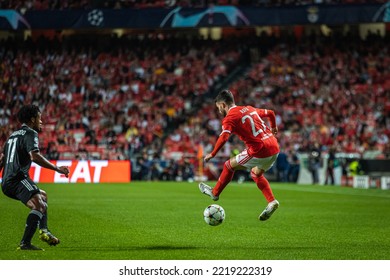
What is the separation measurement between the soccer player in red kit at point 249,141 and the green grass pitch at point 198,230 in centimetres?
77

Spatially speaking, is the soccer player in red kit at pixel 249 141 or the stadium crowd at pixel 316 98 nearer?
the soccer player in red kit at pixel 249 141

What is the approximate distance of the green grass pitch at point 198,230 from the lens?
10123mm

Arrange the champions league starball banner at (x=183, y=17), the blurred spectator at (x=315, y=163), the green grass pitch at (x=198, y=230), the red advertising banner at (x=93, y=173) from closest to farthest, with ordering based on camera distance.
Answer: the green grass pitch at (x=198, y=230) < the red advertising banner at (x=93, y=173) < the blurred spectator at (x=315, y=163) < the champions league starball banner at (x=183, y=17)

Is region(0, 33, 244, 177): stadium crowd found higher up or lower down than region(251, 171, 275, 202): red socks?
higher up

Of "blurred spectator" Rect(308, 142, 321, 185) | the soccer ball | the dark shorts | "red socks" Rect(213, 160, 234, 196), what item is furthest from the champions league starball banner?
the dark shorts

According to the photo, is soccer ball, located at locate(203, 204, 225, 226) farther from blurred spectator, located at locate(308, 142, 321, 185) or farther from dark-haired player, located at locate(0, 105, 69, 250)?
blurred spectator, located at locate(308, 142, 321, 185)

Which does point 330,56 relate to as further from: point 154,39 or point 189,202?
point 189,202

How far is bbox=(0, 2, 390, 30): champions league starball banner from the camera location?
4062 centimetres

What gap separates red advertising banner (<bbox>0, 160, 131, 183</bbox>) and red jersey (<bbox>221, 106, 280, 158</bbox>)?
2052 centimetres

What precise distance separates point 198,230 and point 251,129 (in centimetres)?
216

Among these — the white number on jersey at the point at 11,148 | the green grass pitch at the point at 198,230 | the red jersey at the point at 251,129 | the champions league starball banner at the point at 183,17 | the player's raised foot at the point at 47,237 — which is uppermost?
the champions league starball banner at the point at 183,17

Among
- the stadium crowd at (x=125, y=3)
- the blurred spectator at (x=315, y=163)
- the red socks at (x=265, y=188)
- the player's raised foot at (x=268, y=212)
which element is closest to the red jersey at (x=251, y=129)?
the red socks at (x=265, y=188)

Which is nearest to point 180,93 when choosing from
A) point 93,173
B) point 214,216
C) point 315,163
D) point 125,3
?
point 125,3

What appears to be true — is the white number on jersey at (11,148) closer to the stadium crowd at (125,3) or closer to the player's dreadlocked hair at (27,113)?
the player's dreadlocked hair at (27,113)
